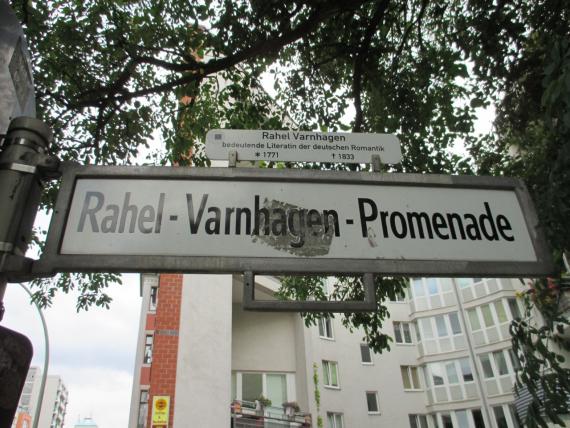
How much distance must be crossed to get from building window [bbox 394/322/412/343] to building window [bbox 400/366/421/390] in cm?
190

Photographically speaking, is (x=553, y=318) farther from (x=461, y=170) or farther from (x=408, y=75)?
(x=408, y=75)

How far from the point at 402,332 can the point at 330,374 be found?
884 cm

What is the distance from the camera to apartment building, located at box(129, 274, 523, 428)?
12.9m

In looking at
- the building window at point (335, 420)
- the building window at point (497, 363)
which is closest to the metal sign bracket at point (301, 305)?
the building window at point (335, 420)

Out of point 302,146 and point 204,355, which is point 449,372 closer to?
point 204,355

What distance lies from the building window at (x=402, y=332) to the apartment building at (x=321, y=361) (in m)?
0.10

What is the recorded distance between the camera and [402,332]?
30.8 m

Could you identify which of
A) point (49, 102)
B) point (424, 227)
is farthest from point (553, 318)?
point (49, 102)

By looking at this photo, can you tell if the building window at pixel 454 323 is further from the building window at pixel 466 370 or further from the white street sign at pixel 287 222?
the white street sign at pixel 287 222

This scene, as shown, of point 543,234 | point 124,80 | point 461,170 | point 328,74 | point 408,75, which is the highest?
point 328,74

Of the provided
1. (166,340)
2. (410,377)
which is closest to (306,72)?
(166,340)

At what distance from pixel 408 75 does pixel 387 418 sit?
77.0 feet

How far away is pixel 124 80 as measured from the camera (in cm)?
548

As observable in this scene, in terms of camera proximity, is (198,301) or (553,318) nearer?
(553,318)
